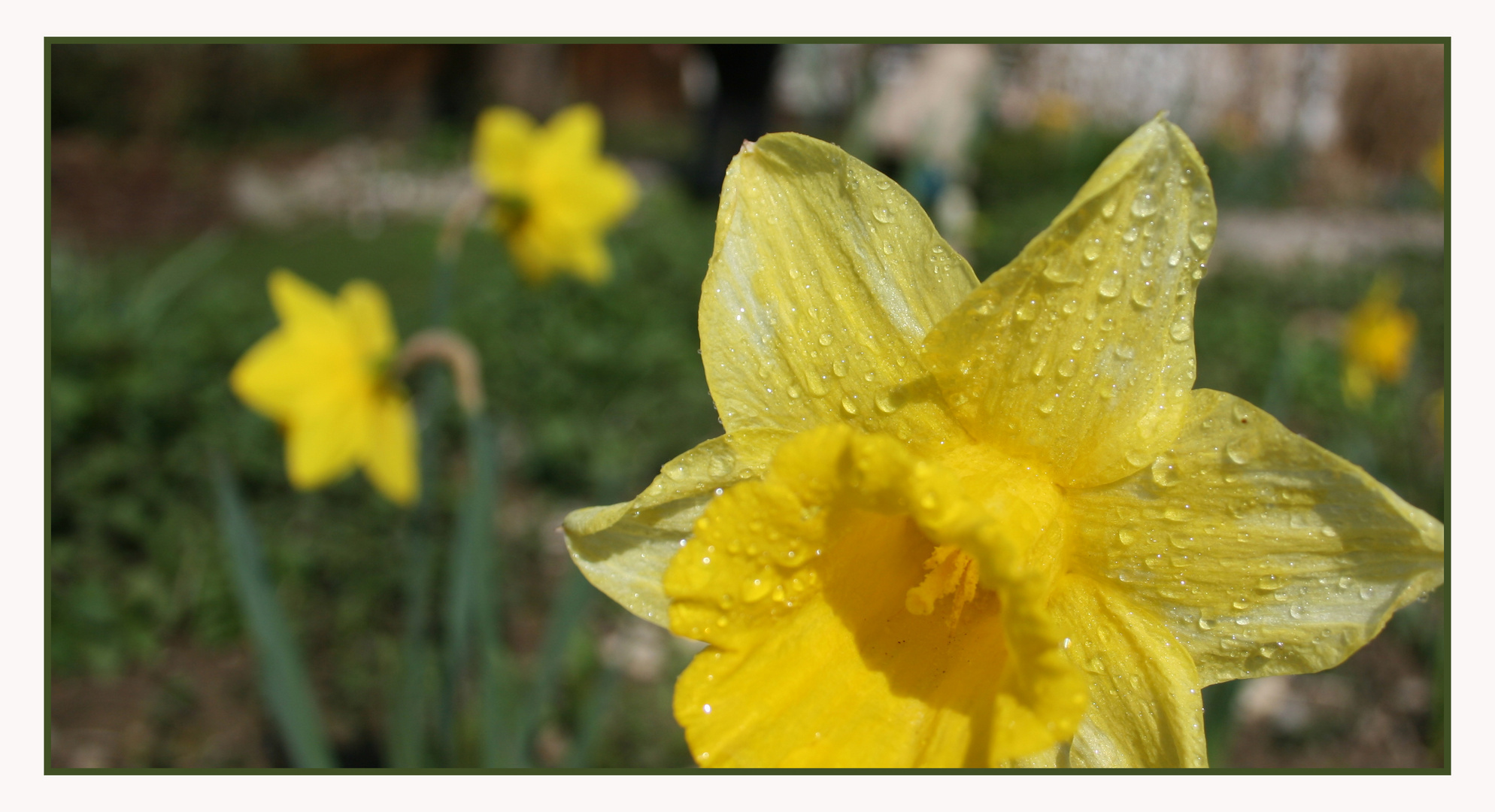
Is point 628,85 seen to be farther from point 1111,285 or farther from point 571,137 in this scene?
point 1111,285

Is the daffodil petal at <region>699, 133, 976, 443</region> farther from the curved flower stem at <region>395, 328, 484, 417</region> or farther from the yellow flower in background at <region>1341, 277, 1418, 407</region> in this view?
the yellow flower in background at <region>1341, 277, 1418, 407</region>

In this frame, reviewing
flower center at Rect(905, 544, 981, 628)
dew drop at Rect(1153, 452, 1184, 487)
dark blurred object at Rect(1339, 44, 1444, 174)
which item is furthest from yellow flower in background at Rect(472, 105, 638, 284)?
dew drop at Rect(1153, 452, 1184, 487)

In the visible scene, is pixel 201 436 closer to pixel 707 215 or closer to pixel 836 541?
pixel 836 541

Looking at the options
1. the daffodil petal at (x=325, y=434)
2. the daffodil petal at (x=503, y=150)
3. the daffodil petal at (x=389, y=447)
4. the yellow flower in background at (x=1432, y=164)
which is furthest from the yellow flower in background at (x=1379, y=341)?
the daffodil petal at (x=325, y=434)

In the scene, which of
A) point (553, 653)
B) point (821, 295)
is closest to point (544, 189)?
point (553, 653)

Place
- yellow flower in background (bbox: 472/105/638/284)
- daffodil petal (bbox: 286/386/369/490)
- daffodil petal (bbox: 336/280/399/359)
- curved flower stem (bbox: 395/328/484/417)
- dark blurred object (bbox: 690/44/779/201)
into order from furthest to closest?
1. dark blurred object (bbox: 690/44/779/201)
2. yellow flower in background (bbox: 472/105/638/284)
3. daffodil petal (bbox: 336/280/399/359)
4. daffodil petal (bbox: 286/386/369/490)
5. curved flower stem (bbox: 395/328/484/417)
